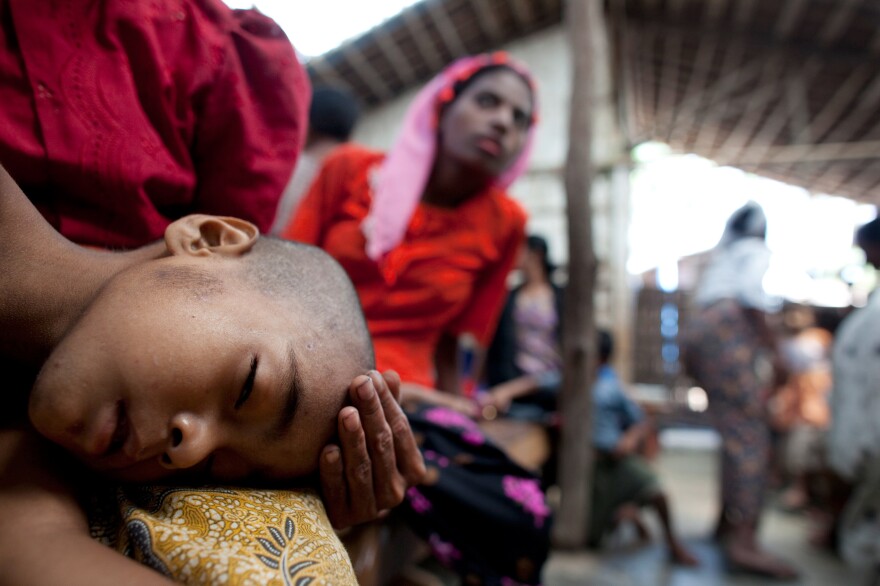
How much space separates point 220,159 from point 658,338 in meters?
7.78

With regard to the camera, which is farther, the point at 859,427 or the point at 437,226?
the point at 859,427

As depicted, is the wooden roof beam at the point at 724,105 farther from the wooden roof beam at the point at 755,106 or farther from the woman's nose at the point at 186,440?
the woman's nose at the point at 186,440

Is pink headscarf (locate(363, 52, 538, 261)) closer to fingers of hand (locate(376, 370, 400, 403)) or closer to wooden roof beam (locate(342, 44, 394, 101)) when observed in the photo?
fingers of hand (locate(376, 370, 400, 403))

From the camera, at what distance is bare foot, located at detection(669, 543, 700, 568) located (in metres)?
3.16

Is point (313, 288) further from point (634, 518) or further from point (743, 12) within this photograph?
point (743, 12)

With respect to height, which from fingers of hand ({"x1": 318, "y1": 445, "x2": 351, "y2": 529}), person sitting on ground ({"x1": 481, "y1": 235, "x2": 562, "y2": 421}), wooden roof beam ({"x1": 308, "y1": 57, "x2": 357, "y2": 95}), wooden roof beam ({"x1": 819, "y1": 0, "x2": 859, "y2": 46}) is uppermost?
wooden roof beam ({"x1": 819, "y1": 0, "x2": 859, "y2": 46})

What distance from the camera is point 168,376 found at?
0.57 metres

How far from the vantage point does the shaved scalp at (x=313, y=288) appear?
71cm

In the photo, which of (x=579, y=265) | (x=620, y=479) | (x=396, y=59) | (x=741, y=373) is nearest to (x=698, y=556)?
(x=620, y=479)

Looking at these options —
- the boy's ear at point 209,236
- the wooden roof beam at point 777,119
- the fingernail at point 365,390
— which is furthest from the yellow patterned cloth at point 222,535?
the wooden roof beam at point 777,119

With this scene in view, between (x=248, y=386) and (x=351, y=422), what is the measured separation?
13cm

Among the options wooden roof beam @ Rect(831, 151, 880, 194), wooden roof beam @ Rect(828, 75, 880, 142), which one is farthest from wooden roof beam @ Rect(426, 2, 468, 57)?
wooden roof beam @ Rect(831, 151, 880, 194)

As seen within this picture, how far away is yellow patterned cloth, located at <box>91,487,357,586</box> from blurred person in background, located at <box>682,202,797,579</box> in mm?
2941

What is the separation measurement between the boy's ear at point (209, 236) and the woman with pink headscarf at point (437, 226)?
0.71m
